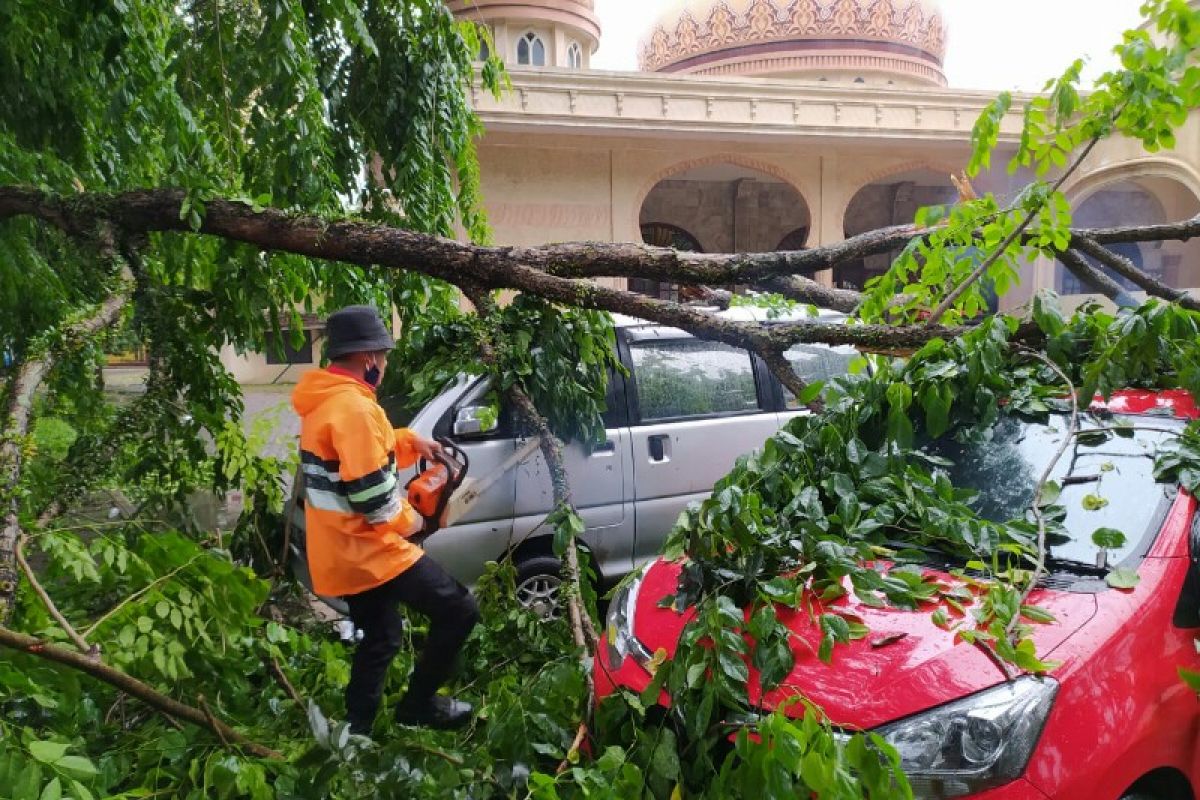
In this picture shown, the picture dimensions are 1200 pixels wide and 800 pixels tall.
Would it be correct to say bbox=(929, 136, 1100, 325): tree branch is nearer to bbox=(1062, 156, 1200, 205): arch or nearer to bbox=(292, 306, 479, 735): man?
bbox=(292, 306, 479, 735): man

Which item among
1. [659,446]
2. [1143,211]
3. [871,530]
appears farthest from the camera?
[1143,211]

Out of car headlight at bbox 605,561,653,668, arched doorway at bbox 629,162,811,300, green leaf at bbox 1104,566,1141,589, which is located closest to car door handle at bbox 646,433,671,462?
car headlight at bbox 605,561,653,668

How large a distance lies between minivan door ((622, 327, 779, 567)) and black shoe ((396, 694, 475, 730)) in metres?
1.88

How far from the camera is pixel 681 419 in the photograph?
4965 mm

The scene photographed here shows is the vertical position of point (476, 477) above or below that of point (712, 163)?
below

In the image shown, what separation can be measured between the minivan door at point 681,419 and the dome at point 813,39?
58.3 feet

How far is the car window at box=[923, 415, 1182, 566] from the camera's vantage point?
92.9 inches

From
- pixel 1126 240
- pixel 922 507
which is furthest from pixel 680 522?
pixel 1126 240

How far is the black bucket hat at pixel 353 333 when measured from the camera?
2848mm

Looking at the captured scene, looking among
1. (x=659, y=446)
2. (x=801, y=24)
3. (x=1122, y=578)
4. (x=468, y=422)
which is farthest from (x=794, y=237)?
(x=1122, y=578)

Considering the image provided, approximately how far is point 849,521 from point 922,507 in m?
0.25

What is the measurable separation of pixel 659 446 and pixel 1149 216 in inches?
756

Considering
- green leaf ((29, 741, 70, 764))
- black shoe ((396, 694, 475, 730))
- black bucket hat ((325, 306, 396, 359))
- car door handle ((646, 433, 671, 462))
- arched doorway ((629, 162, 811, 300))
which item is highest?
arched doorway ((629, 162, 811, 300))

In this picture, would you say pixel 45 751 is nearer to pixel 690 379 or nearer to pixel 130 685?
pixel 130 685
